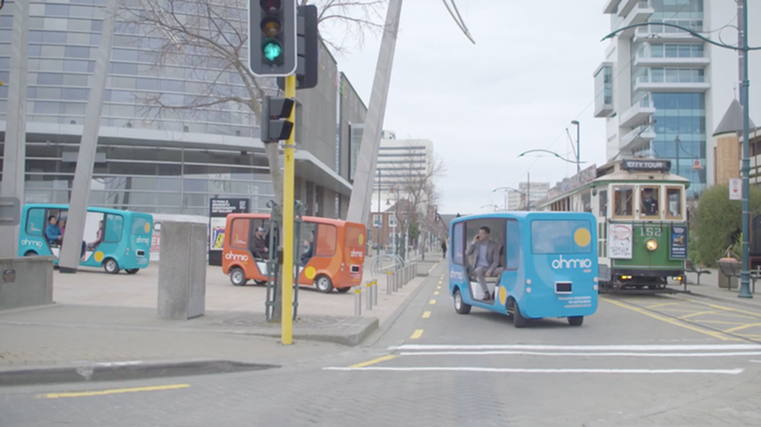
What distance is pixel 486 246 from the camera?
1340cm

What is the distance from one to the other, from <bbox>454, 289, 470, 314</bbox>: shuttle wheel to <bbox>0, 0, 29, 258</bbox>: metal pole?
1375 cm

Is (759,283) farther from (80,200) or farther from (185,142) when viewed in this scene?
(185,142)

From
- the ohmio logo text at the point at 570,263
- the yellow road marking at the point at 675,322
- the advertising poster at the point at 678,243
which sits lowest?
the yellow road marking at the point at 675,322

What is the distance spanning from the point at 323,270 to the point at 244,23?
27.2 ft

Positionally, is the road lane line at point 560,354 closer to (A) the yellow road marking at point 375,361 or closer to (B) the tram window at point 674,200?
(A) the yellow road marking at point 375,361

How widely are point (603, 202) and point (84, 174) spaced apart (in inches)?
704

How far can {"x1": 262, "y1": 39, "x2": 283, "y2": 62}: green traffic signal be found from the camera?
347 inches

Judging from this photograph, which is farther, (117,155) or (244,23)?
(117,155)

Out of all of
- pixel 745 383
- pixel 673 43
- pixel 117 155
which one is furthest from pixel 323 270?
pixel 673 43

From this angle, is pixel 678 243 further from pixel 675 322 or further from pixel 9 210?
pixel 9 210

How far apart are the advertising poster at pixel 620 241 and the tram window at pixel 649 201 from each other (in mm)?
781

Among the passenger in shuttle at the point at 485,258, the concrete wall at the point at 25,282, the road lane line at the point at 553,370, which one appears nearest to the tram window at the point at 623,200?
the passenger in shuttle at the point at 485,258

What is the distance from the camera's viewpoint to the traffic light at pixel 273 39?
8766 mm

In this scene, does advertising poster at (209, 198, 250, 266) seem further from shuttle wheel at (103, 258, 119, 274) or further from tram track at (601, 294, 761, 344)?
tram track at (601, 294, 761, 344)
